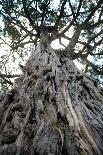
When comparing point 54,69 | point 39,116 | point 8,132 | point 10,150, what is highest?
point 54,69

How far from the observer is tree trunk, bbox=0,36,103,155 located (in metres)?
1.67

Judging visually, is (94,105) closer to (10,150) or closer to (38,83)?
(38,83)

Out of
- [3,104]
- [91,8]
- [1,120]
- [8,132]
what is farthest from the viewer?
[91,8]

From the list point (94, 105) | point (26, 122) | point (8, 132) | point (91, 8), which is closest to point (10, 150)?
point (8, 132)

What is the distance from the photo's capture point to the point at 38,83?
289cm

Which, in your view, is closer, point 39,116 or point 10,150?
point 10,150

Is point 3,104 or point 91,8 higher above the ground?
point 91,8

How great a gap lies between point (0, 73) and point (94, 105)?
395 centimetres

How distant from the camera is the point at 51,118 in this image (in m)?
2.10

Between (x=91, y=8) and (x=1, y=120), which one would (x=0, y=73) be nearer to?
(x=91, y=8)

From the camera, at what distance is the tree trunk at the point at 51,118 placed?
167cm

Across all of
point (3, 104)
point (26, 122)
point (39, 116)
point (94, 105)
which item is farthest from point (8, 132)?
point (94, 105)

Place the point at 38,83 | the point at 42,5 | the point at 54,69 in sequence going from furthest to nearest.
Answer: the point at 42,5 < the point at 54,69 < the point at 38,83

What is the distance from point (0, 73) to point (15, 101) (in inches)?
145
